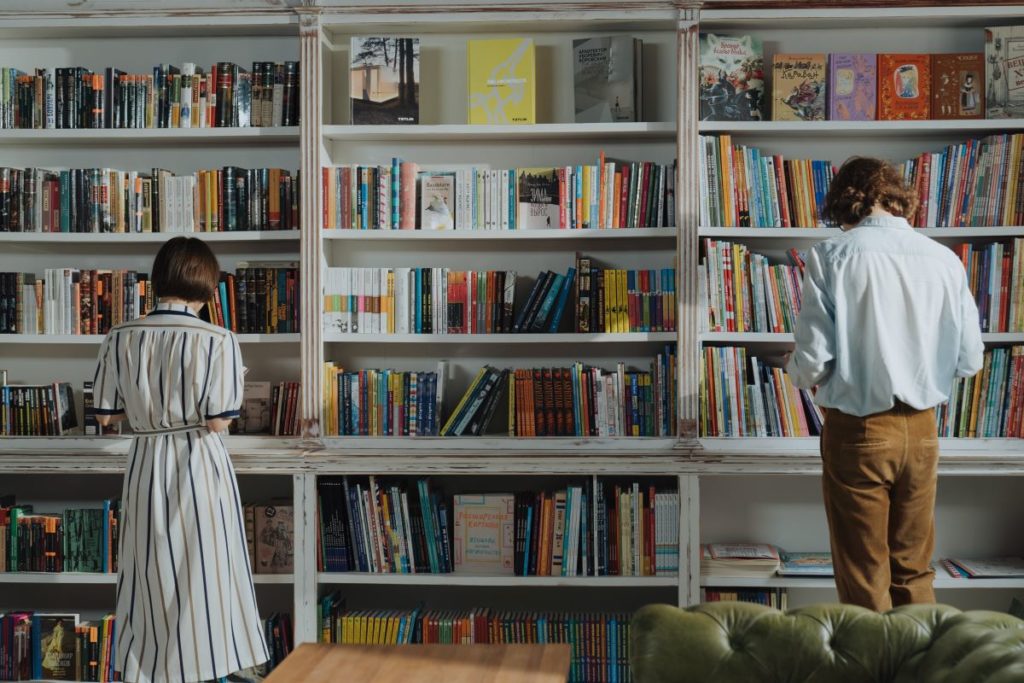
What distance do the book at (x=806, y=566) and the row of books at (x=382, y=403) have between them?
1249 millimetres

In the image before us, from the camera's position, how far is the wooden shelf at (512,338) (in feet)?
10.6

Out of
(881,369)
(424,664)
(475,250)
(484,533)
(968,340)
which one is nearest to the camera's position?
(424,664)

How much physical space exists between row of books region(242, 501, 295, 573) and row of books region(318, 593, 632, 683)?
0.20 m

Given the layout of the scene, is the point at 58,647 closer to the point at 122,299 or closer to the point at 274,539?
the point at 274,539

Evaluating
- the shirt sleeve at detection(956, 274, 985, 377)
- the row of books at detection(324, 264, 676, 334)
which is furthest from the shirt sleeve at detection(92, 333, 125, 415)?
the shirt sleeve at detection(956, 274, 985, 377)

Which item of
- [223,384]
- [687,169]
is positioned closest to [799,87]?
[687,169]

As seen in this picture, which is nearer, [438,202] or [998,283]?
[998,283]

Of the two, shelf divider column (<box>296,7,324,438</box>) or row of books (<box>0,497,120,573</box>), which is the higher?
shelf divider column (<box>296,7,324,438</box>)

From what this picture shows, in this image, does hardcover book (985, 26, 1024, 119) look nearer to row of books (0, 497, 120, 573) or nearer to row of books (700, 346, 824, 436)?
row of books (700, 346, 824, 436)

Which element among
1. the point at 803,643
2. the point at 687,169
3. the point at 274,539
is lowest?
the point at 274,539

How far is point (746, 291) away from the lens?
10.7 feet

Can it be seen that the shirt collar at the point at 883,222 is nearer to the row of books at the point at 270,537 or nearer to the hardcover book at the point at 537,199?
the hardcover book at the point at 537,199

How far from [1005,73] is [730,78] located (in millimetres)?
877

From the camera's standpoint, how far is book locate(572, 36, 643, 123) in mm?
3293
